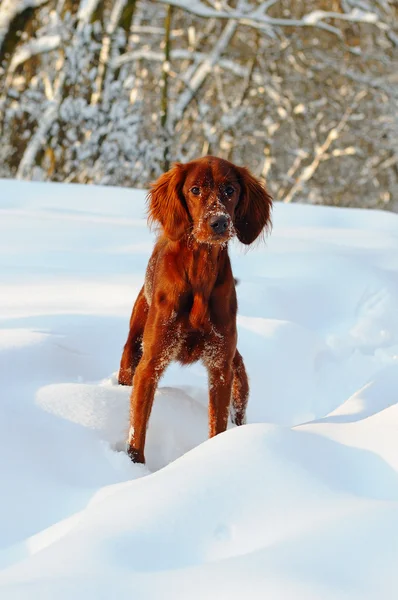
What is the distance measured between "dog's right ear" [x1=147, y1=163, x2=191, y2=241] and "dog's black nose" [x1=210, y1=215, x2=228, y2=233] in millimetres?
185

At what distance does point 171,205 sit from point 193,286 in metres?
0.32

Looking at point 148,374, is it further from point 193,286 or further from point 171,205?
point 171,205

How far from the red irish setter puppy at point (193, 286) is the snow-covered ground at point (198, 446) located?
252 mm

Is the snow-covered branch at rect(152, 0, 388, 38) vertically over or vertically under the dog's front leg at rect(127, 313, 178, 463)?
over

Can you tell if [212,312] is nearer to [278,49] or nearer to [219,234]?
[219,234]

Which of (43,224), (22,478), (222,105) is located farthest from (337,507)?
(222,105)

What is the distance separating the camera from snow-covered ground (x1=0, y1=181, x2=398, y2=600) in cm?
170

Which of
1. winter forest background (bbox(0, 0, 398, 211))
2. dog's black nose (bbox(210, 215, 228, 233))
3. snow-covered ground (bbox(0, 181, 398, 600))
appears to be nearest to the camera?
snow-covered ground (bbox(0, 181, 398, 600))

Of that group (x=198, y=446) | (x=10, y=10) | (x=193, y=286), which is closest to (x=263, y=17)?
(x=10, y=10)

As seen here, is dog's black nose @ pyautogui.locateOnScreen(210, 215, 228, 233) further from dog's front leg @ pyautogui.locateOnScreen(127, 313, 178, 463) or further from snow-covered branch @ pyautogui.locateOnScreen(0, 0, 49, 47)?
snow-covered branch @ pyautogui.locateOnScreen(0, 0, 49, 47)

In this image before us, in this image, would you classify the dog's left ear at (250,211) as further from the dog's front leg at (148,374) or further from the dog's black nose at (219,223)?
the dog's front leg at (148,374)

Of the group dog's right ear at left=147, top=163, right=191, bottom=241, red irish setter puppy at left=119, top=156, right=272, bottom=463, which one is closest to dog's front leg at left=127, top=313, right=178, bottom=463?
red irish setter puppy at left=119, top=156, right=272, bottom=463

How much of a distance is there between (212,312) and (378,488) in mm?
1043

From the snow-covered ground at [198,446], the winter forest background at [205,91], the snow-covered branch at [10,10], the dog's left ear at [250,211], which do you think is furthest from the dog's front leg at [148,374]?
the snow-covered branch at [10,10]
